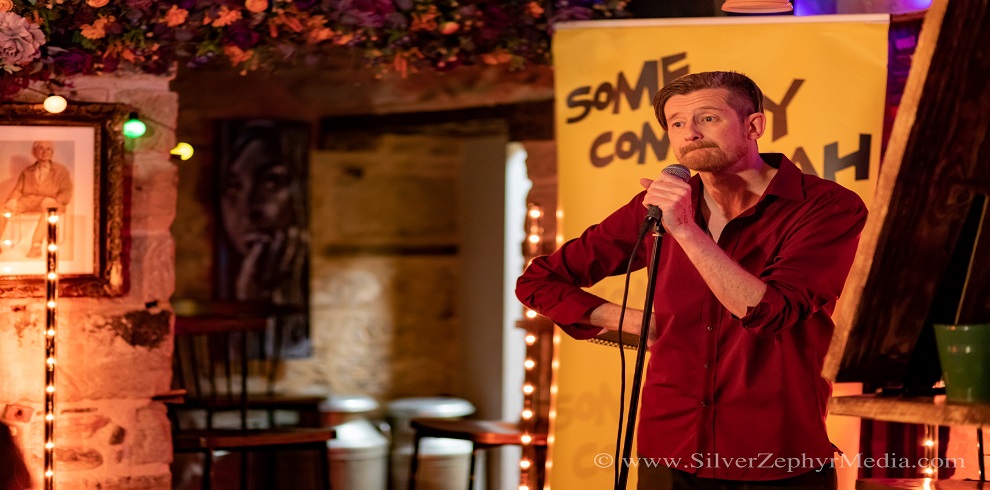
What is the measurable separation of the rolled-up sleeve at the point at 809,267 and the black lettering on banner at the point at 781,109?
4.13 ft

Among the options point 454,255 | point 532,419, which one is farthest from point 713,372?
point 454,255

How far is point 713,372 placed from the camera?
221cm

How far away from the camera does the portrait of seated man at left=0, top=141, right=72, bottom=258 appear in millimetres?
3953

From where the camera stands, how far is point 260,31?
3955 millimetres

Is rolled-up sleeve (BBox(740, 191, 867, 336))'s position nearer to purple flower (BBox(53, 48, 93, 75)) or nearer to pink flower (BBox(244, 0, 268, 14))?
pink flower (BBox(244, 0, 268, 14))

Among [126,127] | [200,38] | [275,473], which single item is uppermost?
[200,38]

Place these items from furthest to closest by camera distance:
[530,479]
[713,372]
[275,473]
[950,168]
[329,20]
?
[275,473] < [530,479] < [329,20] < [713,372] < [950,168]

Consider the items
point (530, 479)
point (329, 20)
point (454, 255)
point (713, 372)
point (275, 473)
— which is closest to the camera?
point (713, 372)

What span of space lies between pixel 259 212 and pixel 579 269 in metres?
3.61

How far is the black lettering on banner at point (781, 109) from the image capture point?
11.0ft

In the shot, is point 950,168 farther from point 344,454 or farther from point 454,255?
point 454,255

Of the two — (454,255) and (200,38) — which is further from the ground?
(200,38)

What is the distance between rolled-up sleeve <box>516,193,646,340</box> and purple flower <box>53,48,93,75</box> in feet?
6.78

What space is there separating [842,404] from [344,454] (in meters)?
4.34
